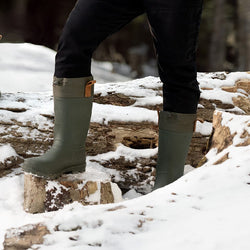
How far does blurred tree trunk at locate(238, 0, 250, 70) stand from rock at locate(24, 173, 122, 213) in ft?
26.9

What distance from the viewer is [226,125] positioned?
215cm

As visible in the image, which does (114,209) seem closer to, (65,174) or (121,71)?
(65,174)

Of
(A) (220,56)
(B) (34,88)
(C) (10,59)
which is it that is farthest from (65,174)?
(A) (220,56)

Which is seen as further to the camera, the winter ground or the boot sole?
the boot sole

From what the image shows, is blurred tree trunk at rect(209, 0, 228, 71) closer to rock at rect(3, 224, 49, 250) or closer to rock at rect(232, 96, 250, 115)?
rock at rect(232, 96, 250, 115)

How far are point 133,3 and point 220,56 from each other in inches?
359

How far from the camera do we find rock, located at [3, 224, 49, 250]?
4.24ft

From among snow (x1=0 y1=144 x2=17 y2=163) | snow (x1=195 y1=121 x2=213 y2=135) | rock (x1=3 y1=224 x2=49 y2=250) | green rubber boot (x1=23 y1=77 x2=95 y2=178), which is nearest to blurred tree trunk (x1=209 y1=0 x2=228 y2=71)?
snow (x1=195 y1=121 x2=213 y2=135)

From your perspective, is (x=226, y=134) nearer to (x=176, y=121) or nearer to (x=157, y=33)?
(x=176, y=121)

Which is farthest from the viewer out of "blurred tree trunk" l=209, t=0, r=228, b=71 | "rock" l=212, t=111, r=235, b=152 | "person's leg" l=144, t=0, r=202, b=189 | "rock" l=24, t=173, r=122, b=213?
"blurred tree trunk" l=209, t=0, r=228, b=71

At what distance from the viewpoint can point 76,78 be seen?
2043 mm

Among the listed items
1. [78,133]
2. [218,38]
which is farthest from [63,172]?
[218,38]

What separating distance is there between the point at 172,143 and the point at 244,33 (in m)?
9.44

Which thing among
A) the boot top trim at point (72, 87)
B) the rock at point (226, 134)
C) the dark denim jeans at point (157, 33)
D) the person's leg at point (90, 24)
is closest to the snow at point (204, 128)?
the rock at point (226, 134)
